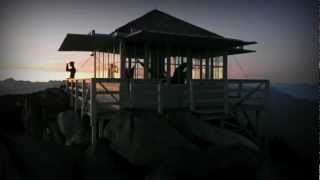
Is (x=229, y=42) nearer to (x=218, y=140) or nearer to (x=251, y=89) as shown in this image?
(x=251, y=89)

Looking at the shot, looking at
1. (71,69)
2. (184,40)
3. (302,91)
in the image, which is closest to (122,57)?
(184,40)

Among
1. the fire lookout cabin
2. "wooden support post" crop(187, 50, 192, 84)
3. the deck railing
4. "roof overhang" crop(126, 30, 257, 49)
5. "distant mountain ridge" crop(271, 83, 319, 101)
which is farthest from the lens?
"wooden support post" crop(187, 50, 192, 84)

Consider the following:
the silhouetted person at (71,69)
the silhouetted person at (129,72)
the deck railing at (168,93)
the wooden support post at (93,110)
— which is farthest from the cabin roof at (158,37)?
the wooden support post at (93,110)

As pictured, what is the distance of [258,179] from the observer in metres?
4.17

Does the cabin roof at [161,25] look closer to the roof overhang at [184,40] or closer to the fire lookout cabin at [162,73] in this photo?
the fire lookout cabin at [162,73]

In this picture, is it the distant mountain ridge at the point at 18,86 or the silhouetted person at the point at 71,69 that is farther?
the silhouetted person at the point at 71,69

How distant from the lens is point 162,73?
7059 mm

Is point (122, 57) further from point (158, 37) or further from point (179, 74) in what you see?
point (179, 74)

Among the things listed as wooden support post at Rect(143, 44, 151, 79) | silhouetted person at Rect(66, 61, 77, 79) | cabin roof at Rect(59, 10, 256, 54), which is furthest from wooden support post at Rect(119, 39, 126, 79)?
silhouetted person at Rect(66, 61, 77, 79)

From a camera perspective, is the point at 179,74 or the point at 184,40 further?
the point at 179,74

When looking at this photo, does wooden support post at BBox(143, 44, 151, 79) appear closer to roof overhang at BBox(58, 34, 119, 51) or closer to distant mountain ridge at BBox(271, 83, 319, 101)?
roof overhang at BBox(58, 34, 119, 51)

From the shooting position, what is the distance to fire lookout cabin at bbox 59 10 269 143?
5582 mm

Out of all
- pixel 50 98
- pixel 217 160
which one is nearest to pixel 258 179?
pixel 217 160

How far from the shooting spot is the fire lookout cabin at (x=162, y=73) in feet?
18.3
